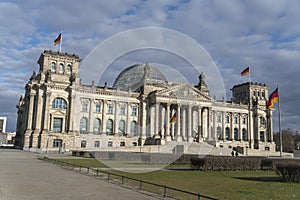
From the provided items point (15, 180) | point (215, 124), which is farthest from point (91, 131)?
point (15, 180)

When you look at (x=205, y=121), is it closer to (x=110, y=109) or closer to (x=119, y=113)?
(x=119, y=113)

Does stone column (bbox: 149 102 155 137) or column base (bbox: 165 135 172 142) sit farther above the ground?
stone column (bbox: 149 102 155 137)

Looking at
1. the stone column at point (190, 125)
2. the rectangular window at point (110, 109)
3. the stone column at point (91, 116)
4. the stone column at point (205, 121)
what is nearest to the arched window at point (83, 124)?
the stone column at point (91, 116)

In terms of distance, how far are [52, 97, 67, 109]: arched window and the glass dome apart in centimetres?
2162

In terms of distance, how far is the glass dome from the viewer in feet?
300

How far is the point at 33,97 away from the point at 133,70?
111 ft

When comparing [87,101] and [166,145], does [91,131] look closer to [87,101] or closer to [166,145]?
[87,101]

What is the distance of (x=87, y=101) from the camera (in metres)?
81.1

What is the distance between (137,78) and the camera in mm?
93312

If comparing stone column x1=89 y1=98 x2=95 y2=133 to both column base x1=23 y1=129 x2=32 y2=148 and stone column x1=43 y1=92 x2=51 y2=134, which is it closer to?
stone column x1=43 y1=92 x2=51 y2=134

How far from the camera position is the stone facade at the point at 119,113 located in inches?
2901

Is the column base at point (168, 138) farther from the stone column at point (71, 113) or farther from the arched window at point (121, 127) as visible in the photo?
the stone column at point (71, 113)

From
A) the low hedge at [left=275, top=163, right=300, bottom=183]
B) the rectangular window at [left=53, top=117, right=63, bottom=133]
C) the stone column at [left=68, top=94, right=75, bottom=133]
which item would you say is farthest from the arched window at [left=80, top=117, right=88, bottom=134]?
the low hedge at [left=275, top=163, right=300, bottom=183]

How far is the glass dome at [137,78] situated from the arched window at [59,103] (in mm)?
21618
